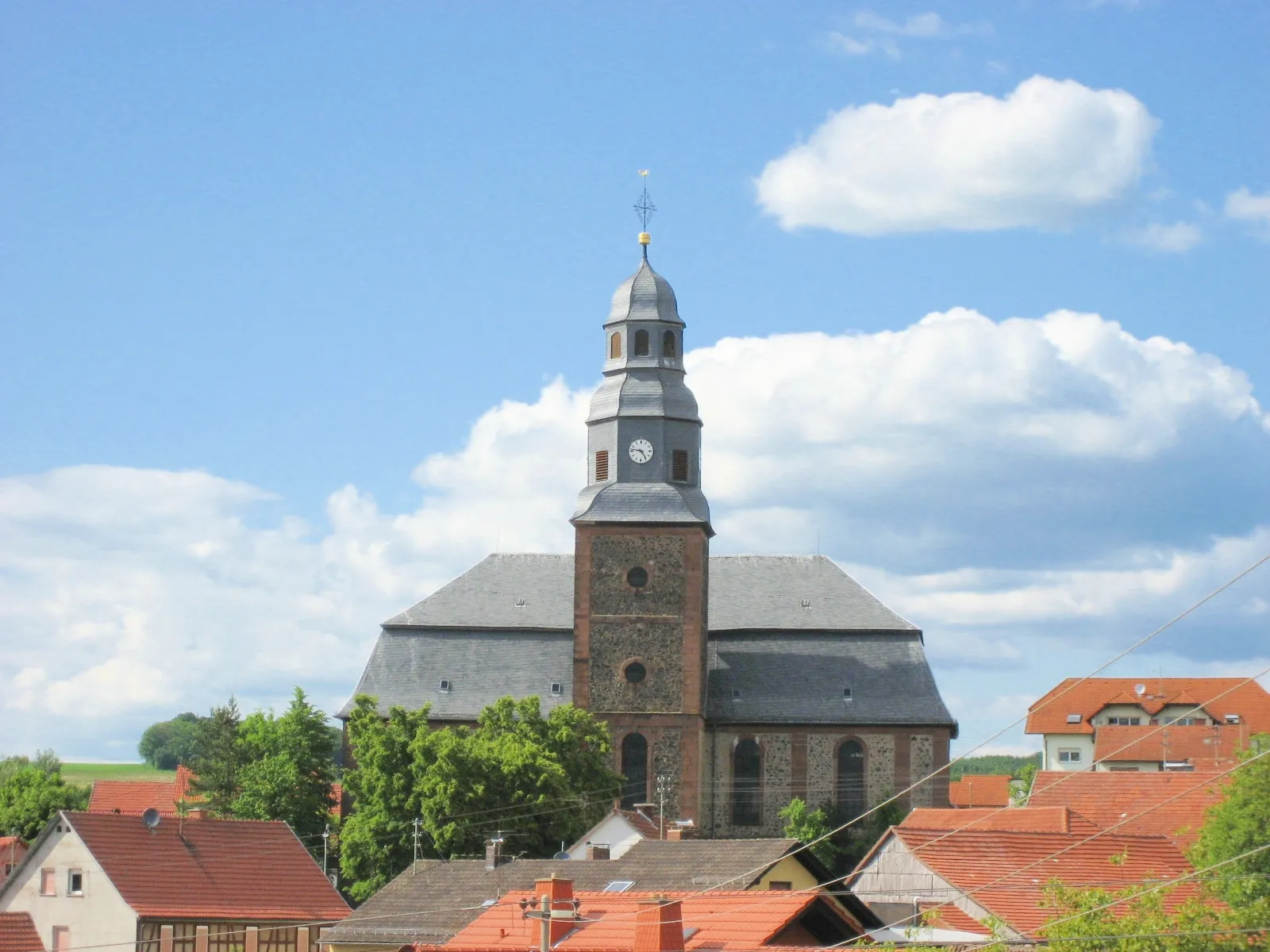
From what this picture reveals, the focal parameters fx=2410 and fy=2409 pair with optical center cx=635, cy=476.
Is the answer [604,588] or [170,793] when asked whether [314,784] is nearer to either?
[604,588]

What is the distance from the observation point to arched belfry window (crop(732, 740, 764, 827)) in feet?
235

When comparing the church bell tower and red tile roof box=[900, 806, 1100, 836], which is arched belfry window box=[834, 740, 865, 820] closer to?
the church bell tower

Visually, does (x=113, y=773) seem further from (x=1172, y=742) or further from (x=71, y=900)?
(x=71, y=900)

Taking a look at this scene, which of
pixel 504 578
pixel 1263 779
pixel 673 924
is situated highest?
Result: pixel 504 578

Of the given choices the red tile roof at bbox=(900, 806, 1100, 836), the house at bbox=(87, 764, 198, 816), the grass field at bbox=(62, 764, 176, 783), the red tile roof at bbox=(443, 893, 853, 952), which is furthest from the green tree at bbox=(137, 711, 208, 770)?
the red tile roof at bbox=(443, 893, 853, 952)

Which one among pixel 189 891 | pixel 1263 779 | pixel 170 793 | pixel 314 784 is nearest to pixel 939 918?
pixel 1263 779

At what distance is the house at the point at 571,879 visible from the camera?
147 feet

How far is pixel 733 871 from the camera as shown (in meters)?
44.9

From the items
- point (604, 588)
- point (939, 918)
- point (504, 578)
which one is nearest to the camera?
point (939, 918)

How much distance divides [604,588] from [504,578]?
8.48 m

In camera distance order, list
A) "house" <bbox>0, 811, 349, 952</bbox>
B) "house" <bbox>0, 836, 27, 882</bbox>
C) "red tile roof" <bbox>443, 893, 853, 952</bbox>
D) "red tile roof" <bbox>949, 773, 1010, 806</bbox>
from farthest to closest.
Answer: "red tile roof" <bbox>949, 773, 1010, 806</bbox> < "house" <bbox>0, 836, 27, 882</bbox> < "house" <bbox>0, 811, 349, 952</bbox> < "red tile roof" <bbox>443, 893, 853, 952</bbox>

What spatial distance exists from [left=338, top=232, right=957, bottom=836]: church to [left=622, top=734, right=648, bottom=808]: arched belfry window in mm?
65

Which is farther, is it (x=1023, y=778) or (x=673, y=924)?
(x=1023, y=778)

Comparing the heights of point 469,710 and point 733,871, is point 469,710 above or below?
above
